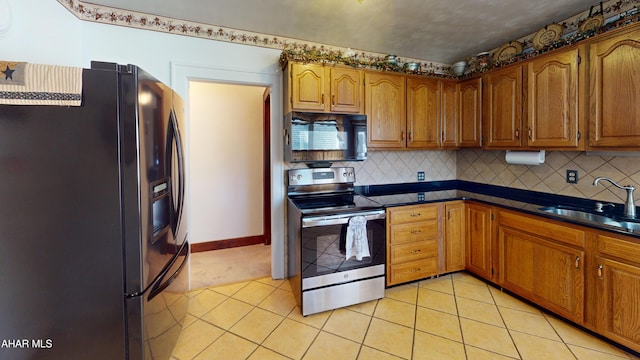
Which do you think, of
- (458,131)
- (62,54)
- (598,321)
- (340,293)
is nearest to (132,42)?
(62,54)

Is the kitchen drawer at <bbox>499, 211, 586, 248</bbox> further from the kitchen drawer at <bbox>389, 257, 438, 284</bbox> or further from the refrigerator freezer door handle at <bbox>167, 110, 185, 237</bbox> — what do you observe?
the refrigerator freezer door handle at <bbox>167, 110, 185, 237</bbox>

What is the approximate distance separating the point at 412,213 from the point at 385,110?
43.6 inches

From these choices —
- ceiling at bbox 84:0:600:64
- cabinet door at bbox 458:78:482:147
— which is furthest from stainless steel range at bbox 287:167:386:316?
ceiling at bbox 84:0:600:64

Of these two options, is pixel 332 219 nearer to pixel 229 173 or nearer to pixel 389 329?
pixel 389 329

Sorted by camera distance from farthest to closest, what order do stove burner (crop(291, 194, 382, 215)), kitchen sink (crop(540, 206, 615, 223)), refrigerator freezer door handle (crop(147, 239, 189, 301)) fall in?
1. stove burner (crop(291, 194, 382, 215))
2. kitchen sink (crop(540, 206, 615, 223))
3. refrigerator freezer door handle (crop(147, 239, 189, 301))

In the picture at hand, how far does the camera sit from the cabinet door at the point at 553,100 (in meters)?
2.13

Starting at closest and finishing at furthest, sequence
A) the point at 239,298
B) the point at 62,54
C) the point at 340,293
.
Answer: the point at 62,54 → the point at 340,293 → the point at 239,298

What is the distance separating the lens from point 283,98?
279cm

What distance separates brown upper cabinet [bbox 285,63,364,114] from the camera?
249 centimetres

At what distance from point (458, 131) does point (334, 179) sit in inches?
62.9

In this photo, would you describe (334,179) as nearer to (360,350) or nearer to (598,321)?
(360,350)

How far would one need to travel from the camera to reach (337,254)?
2.29 m

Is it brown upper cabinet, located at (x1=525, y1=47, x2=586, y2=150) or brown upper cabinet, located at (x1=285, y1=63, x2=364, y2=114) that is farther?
brown upper cabinet, located at (x1=285, y1=63, x2=364, y2=114)

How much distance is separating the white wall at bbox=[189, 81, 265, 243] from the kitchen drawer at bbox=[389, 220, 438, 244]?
6.95 ft
